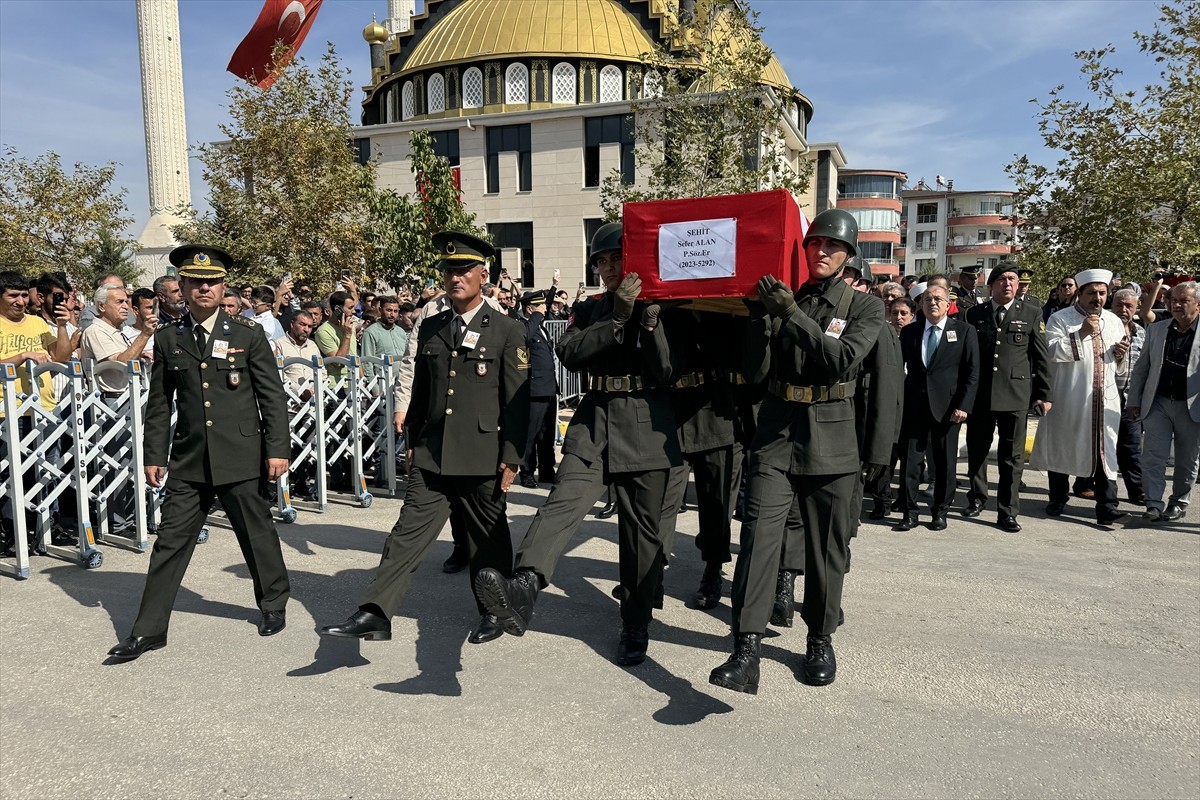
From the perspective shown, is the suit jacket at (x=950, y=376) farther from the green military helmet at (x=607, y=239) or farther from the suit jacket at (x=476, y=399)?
the suit jacket at (x=476, y=399)

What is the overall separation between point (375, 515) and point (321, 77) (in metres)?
16.7

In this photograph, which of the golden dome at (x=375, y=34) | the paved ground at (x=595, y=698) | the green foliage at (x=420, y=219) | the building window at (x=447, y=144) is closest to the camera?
the paved ground at (x=595, y=698)

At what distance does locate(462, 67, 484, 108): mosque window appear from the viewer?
56681 millimetres

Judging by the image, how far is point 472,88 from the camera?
2245 inches

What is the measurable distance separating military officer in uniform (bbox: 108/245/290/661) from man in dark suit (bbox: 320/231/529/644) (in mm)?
842

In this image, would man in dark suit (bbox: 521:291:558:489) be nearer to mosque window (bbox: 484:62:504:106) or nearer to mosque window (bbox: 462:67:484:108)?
mosque window (bbox: 484:62:504:106)

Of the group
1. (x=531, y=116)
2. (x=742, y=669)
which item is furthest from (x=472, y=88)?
(x=742, y=669)

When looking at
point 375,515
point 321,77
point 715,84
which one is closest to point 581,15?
point 321,77

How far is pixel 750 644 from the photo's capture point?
3.82m

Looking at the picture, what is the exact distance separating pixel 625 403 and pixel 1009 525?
4.57 m

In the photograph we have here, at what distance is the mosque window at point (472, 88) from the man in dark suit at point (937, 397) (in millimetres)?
54288

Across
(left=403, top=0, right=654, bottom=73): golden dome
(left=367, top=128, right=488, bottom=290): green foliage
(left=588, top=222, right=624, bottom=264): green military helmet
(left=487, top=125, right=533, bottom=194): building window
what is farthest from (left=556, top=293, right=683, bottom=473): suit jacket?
(left=403, top=0, right=654, bottom=73): golden dome

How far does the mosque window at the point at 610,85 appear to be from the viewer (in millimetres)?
56250

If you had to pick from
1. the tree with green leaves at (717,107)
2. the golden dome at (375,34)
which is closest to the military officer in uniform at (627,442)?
the tree with green leaves at (717,107)
